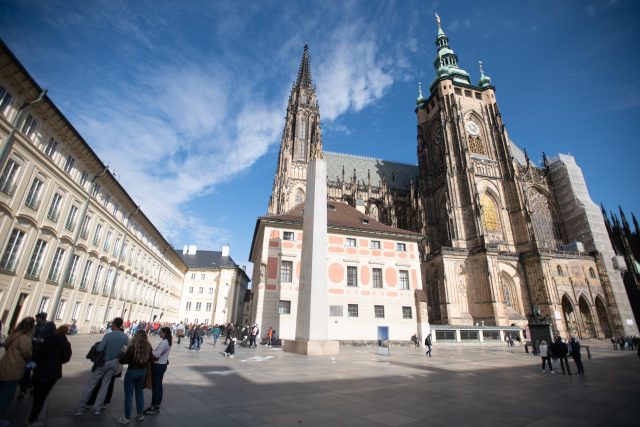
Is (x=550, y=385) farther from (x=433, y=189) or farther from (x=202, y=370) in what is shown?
(x=433, y=189)

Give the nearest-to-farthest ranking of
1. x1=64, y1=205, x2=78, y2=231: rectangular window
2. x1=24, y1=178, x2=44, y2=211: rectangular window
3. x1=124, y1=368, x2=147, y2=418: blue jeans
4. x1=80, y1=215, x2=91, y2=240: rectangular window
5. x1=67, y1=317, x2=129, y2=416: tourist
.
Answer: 1. x1=124, y1=368, x2=147, y2=418: blue jeans
2. x1=67, y1=317, x2=129, y2=416: tourist
3. x1=24, y1=178, x2=44, y2=211: rectangular window
4. x1=64, y1=205, x2=78, y2=231: rectangular window
5. x1=80, y1=215, x2=91, y2=240: rectangular window

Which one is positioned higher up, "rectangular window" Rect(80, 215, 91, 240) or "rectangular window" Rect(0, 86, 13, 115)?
"rectangular window" Rect(0, 86, 13, 115)

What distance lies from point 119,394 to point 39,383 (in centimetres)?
258

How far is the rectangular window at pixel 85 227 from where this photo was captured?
72.3 feet

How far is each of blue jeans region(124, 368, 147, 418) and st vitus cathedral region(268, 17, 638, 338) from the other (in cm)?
3625

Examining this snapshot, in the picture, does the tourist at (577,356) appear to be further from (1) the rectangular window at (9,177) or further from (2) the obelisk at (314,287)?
(1) the rectangular window at (9,177)

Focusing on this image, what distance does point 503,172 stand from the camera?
4491cm

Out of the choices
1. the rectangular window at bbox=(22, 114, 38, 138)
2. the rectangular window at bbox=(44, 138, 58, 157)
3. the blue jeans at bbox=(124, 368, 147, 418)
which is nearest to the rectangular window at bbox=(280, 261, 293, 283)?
the rectangular window at bbox=(44, 138, 58, 157)

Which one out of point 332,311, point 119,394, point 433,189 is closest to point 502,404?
point 119,394

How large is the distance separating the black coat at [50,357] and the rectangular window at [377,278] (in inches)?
937

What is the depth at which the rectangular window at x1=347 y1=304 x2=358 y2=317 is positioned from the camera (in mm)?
25250

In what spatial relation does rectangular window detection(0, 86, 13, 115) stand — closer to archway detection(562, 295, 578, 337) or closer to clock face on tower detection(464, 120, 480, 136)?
clock face on tower detection(464, 120, 480, 136)

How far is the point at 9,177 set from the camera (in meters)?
15.6

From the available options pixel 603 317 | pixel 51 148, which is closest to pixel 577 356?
pixel 51 148
